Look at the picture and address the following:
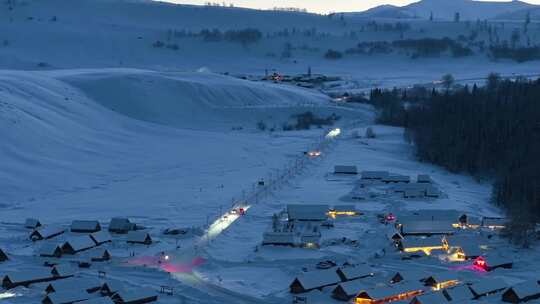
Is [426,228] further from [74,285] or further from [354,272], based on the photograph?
[74,285]

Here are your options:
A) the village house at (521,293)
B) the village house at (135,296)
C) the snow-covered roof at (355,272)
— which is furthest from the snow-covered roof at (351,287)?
the village house at (135,296)

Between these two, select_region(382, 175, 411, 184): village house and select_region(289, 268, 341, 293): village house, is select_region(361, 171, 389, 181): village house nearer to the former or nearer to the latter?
select_region(382, 175, 411, 184): village house

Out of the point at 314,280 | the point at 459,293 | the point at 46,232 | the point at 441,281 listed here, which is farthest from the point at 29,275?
the point at 459,293

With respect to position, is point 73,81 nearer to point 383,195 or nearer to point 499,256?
point 383,195

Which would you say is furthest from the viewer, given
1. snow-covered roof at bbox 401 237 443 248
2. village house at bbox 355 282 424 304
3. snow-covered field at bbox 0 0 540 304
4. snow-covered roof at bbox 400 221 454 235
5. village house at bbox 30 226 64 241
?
snow-covered roof at bbox 400 221 454 235

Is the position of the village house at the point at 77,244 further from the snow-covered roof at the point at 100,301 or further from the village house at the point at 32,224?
the snow-covered roof at the point at 100,301

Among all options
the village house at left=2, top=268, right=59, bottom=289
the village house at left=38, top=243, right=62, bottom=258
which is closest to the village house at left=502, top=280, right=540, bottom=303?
the village house at left=2, top=268, right=59, bottom=289

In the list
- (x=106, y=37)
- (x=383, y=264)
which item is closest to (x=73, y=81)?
(x=383, y=264)
